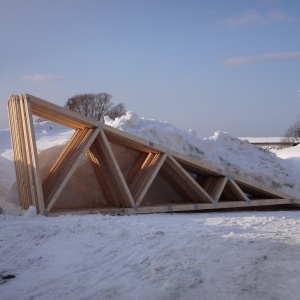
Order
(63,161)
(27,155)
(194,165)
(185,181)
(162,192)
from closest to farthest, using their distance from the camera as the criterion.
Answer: (27,155) < (63,161) < (194,165) < (185,181) < (162,192)

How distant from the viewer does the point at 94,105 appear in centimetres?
3525

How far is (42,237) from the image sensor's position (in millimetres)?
5645

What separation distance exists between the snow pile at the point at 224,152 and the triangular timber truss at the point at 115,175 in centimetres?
72

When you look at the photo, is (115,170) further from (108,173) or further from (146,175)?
(146,175)

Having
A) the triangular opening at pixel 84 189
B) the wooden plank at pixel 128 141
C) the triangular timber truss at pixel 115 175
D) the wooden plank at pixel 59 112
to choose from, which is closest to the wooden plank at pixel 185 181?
the triangular timber truss at pixel 115 175

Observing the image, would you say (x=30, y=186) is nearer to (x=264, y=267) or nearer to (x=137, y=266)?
(x=137, y=266)

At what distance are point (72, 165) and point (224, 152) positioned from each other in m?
5.56

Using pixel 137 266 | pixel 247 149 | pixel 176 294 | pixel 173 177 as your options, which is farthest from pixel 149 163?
pixel 176 294

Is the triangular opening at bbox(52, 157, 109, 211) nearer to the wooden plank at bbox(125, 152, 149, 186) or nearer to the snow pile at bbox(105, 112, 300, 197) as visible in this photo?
the wooden plank at bbox(125, 152, 149, 186)

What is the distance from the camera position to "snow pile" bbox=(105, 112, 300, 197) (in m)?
12.0

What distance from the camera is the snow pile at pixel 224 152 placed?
1202 cm

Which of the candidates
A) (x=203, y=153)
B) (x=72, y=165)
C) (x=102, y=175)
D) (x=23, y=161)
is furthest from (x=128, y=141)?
(x=203, y=153)

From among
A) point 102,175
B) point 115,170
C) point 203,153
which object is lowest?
point 102,175

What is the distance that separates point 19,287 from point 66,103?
3184 cm
